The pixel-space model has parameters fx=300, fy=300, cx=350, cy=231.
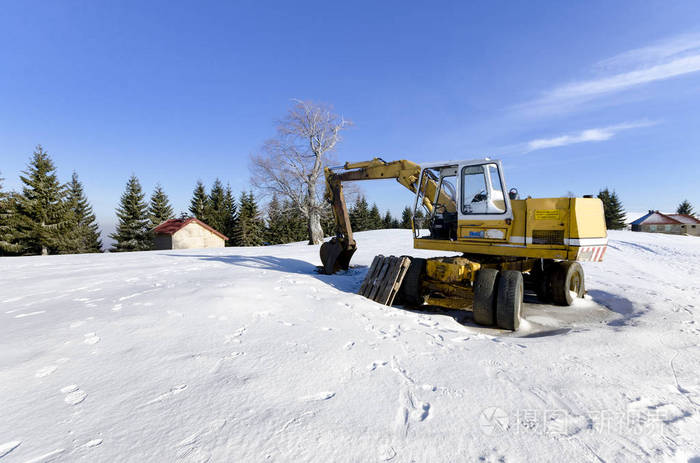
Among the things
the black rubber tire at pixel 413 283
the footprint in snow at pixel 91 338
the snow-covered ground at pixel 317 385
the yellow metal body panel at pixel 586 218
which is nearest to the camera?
the snow-covered ground at pixel 317 385

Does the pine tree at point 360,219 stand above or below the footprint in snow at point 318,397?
above

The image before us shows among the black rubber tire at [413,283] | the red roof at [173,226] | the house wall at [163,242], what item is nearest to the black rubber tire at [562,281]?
the black rubber tire at [413,283]

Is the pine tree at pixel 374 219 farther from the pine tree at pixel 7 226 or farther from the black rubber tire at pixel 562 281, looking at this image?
the black rubber tire at pixel 562 281

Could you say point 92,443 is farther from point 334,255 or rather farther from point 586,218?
point 586,218

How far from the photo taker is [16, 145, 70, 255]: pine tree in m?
25.7

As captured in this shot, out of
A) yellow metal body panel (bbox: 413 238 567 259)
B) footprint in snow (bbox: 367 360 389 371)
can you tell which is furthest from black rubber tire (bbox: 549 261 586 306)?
footprint in snow (bbox: 367 360 389 371)

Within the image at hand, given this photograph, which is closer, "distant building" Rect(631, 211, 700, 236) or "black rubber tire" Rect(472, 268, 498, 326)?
"black rubber tire" Rect(472, 268, 498, 326)

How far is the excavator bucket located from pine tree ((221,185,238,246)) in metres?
35.8

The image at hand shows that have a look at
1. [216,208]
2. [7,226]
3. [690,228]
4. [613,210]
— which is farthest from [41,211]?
[690,228]

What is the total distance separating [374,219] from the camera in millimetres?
57125

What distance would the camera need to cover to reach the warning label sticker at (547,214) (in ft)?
19.0

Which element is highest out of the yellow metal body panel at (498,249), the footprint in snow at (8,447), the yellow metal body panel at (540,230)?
the yellow metal body panel at (540,230)

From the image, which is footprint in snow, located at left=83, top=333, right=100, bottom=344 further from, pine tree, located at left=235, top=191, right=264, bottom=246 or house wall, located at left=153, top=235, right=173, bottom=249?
pine tree, located at left=235, top=191, right=264, bottom=246

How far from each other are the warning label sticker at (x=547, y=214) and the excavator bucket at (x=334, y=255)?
16.4 ft
